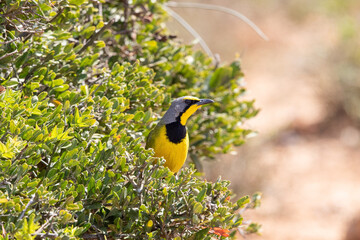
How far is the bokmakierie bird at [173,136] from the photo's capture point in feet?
12.1

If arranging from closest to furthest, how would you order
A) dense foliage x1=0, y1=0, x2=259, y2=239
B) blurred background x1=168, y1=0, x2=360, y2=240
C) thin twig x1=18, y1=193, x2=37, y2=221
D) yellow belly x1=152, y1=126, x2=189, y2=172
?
1. thin twig x1=18, y1=193, x2=37, y2=221
2. dense foliage x1=0, y1=0, x2=259, y2=239
3. yellow belly x1=152, y1=126, x2=189, y2=172
4. blurred background x1=168, y1=0, x2=360, y2=240

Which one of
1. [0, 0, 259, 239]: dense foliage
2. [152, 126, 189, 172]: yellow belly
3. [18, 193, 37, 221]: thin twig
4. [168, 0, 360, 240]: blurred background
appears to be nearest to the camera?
[18, 193, 37, 221]: thin twig

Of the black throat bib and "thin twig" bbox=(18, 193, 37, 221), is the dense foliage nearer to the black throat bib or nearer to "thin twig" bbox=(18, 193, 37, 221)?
"thin twig" bbox=(18, 193, 37, 221)

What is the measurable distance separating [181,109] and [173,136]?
0.71 ft

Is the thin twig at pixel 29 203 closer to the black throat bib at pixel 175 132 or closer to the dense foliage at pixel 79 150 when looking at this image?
the dense foliage at pixel 79 150

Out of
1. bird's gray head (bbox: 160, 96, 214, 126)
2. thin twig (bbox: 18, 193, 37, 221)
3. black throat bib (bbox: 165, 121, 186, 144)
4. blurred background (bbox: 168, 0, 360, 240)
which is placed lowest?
thin twig (bbox: 18, 193, 37, 221)

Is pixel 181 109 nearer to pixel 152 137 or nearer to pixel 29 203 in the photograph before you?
pixel 152 137

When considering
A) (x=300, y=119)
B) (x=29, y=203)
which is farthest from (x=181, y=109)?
(x=300, y=119)

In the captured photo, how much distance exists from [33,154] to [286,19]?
1662 cm

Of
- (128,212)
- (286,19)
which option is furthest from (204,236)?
(286,19)

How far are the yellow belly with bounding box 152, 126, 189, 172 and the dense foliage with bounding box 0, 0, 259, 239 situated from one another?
0.15 meters

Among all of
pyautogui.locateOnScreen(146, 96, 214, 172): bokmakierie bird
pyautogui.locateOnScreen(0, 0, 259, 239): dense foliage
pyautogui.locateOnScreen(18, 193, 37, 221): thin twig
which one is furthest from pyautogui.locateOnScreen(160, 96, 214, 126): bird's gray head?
pyautogui.locateOnScreen(18, 193, 37, 221): thin twig

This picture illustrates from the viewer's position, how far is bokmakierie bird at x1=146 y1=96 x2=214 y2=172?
3684 mm

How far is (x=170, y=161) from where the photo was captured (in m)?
3.67
